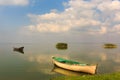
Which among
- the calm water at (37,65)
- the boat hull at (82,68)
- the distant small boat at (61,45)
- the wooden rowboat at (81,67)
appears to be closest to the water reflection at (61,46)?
the distant small boat at (61,45)

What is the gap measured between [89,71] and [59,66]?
916cm

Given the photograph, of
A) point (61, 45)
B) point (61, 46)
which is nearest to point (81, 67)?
point (61, 45)

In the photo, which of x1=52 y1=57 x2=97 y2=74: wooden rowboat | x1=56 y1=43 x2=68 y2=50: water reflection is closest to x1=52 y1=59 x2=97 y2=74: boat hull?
x1=52 y1=57 x2=97 y2=74: wooden rowboat

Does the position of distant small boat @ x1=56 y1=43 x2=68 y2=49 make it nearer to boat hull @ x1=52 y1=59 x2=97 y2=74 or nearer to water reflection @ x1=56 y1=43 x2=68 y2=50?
water reflection @ x1=56 y1=43 x2=68 y2=50

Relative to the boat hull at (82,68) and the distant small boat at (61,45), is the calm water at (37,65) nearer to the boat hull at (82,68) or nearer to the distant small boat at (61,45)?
the boat hull at (82,68)

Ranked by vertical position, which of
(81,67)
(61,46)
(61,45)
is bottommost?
(61,46)

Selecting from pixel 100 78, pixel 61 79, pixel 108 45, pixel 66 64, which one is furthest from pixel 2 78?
pixel 108 45

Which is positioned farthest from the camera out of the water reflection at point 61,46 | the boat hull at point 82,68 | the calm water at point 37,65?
the water reflection at point 61,46

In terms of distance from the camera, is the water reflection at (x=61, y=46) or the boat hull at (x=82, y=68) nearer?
the boat hull at (x=82, y=68)

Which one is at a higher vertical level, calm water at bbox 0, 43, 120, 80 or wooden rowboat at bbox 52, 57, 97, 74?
wooden rowboat at bbox 52, 57, 97, 74

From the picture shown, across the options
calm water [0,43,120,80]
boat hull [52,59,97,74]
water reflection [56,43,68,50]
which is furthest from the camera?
water reflection [56,43,68,50]

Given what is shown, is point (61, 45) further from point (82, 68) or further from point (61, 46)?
point (82, 68)

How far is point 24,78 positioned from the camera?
107 feet

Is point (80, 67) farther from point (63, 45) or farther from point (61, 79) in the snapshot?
point (63, 45)
